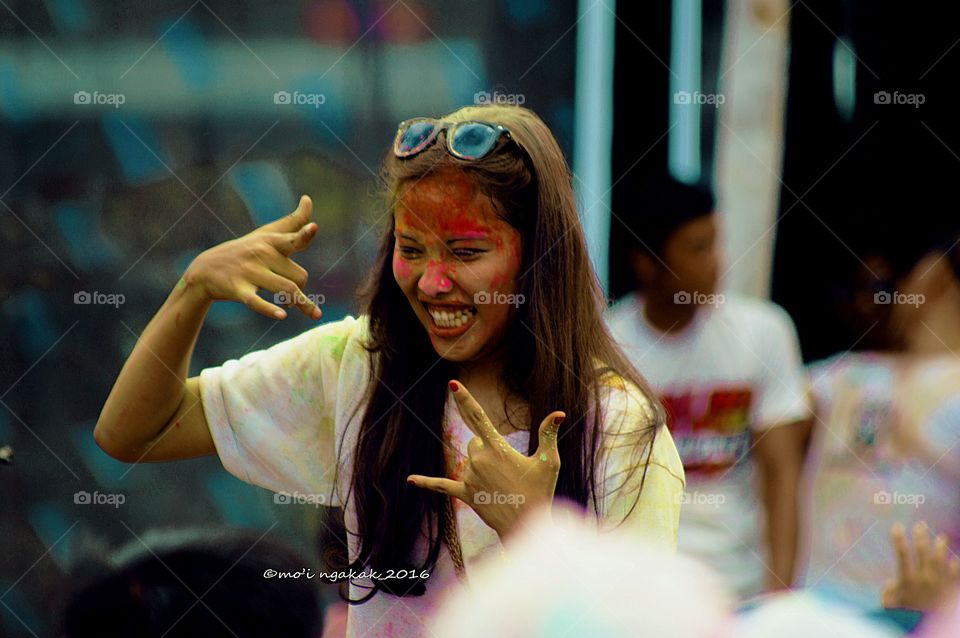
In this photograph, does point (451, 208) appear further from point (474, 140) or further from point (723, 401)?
point (723, 401)

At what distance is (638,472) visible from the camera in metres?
1.98

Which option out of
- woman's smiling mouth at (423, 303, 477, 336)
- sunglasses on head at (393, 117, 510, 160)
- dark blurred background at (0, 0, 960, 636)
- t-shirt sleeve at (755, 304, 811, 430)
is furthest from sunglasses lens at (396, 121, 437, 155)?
dark blurred background at (0, 0, 960, 636)

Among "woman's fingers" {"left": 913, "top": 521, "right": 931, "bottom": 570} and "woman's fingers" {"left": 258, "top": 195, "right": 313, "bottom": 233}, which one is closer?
"woman's fingers" {"left": 913, "top": 521, "right": 931, "bottom": 570}

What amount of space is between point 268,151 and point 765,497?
64.6 inches

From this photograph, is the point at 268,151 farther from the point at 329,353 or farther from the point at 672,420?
the point at 329,353

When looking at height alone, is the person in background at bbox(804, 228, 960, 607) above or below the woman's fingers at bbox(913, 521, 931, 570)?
below

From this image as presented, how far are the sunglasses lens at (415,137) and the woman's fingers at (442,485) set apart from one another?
564 millimetres

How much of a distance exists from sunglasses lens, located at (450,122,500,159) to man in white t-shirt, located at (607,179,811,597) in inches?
40.6

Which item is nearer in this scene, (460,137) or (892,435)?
(460,137)

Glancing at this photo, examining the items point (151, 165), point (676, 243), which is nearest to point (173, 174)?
point (151, 165)

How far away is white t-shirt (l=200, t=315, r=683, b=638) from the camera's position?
2.05 meters

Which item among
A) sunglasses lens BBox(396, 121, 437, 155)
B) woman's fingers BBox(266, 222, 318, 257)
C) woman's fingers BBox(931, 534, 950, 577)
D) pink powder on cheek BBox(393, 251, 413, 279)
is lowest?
woman's fingers BBox(931, 534, 950, 577)

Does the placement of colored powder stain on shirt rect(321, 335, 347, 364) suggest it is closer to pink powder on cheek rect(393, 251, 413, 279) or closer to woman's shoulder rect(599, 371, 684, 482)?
pink powder on cheek rect(393, 251, 413, 279)

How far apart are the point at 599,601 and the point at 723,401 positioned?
1895 millimetres
